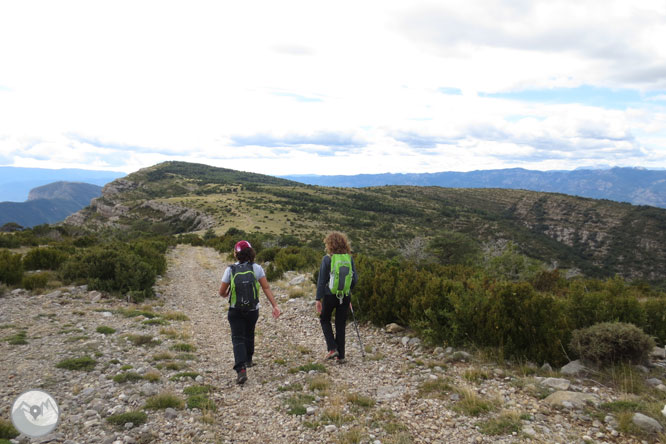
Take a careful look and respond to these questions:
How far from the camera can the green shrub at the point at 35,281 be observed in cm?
1128

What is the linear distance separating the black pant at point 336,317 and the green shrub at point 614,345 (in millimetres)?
4135

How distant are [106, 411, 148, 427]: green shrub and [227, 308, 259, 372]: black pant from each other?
1778 mm

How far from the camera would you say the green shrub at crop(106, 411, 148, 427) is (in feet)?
14.7

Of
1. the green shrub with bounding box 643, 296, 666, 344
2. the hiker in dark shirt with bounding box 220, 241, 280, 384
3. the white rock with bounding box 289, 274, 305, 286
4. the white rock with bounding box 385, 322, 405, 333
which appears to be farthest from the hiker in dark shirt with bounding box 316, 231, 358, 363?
the white rock with bounding box 289, 274, 305, 286

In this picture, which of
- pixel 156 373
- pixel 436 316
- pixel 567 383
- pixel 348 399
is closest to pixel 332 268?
pixel 348 399

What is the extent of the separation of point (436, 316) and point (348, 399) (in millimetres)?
3194

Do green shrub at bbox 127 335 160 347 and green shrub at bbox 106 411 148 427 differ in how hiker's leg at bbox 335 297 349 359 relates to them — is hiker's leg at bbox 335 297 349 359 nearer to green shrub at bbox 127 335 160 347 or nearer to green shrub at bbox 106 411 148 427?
green shrub at bbox 106 411 148 427

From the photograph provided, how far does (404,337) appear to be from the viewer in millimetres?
8094

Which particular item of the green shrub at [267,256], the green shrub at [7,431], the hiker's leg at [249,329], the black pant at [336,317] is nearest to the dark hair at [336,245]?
the black pant at [336,317]

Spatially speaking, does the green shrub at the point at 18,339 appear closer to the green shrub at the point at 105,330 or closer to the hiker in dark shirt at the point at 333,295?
the green shrub at the point at 105,330

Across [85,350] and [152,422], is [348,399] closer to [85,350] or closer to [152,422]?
[152,422]

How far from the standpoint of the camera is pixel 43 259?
13.7m

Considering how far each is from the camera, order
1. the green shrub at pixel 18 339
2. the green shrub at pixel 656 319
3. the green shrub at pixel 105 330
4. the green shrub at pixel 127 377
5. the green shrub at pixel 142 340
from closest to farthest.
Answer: the green shrub at pixel 127 377 < the green shrub at pixel 18 339 < the green shrub at pixel 656 319 < the green shrub at pixel 142 340 < the green shrub at pixel 105 330

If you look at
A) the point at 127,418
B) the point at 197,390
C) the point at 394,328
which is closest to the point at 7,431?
the point at 127,418
